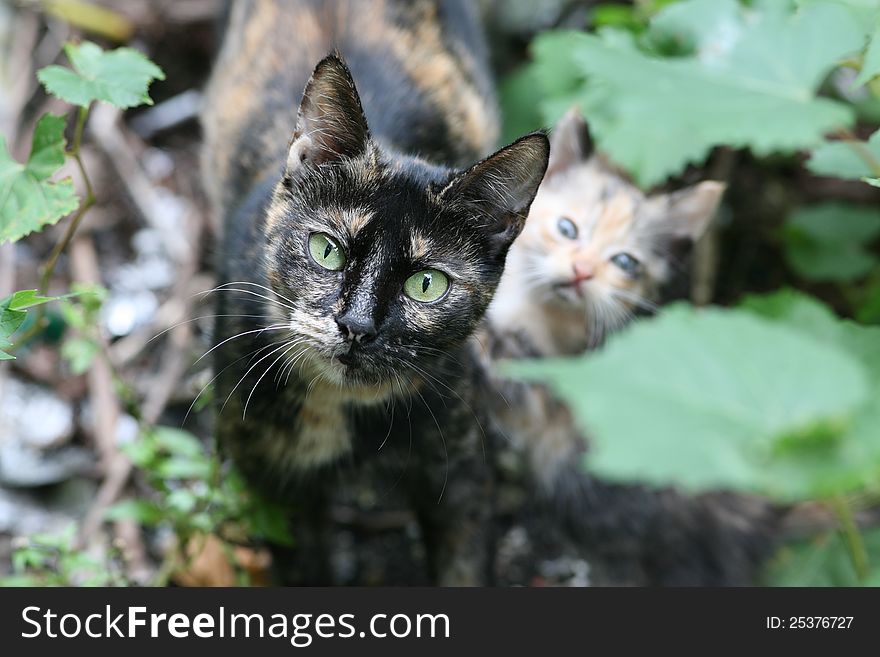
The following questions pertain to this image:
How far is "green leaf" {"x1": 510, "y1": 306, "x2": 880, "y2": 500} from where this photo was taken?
991mm

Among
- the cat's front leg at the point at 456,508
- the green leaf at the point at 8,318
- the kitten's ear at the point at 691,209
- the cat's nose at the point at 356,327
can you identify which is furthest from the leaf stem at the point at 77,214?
the kitten's ear at the point at 691,209

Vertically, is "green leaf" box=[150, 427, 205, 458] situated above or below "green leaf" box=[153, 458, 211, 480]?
above

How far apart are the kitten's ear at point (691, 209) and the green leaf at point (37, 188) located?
1.95 m

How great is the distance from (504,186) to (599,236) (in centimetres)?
93

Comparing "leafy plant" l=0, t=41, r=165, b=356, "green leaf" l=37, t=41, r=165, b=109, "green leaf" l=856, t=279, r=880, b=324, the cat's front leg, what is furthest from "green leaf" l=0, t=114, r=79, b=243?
A: "green leaf" l=856, t=279, r=880, b=324

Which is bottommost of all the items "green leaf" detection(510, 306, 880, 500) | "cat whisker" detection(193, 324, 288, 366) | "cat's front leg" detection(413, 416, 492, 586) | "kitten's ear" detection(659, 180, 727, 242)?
"green leaf" detection(510, 306, 880, 500)

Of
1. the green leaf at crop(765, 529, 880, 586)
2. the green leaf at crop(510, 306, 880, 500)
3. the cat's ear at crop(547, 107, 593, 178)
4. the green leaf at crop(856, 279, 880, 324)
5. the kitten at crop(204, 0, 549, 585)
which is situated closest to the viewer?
the green leaf at crop(510, 306, 880, 500)

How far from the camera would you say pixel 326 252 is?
216cm

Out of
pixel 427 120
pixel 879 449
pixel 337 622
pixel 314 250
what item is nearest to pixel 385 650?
pixel 337 622

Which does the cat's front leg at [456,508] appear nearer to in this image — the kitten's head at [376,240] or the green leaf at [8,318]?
the kitten's head at [376,240]

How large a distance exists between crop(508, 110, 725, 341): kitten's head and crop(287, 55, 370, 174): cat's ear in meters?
0.98

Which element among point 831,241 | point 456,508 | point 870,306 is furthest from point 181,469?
point 831,241

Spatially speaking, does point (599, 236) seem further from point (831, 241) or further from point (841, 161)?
point (831, 241)

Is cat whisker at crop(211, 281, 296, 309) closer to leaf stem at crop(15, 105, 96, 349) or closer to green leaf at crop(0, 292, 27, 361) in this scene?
leaf stem at crop(15, 105, 96, 349)
